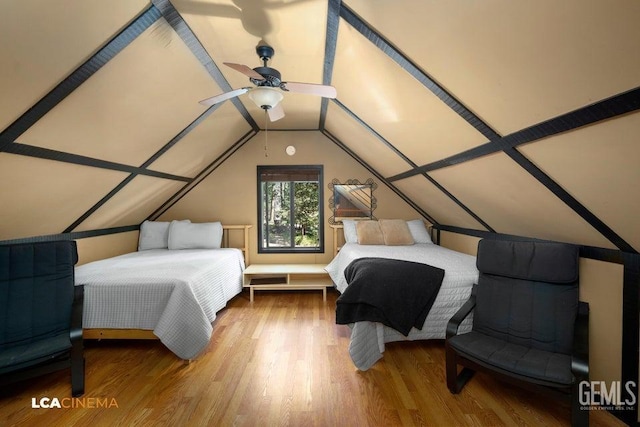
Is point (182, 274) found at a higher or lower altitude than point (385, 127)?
lower

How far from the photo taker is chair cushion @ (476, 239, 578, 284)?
6.19ft

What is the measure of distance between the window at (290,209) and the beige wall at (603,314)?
3076mm

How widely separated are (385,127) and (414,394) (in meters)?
2.17

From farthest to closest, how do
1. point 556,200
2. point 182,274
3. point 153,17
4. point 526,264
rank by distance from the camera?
point 182,274
point 526,264
point 556,200
point 153,17

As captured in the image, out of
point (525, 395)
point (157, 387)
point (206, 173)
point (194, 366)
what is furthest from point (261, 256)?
point (525, 395)

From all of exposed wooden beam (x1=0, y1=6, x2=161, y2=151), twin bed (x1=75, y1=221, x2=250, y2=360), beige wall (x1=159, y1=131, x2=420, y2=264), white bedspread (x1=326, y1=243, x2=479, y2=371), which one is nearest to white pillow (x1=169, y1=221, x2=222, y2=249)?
beige wall (x1=159, y1=131, x2=420, y2=264)

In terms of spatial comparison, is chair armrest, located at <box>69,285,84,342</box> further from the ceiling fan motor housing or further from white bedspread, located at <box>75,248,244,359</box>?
the ceiling fan motor housing

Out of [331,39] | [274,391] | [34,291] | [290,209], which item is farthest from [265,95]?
[290,209]

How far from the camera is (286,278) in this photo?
4070 mm

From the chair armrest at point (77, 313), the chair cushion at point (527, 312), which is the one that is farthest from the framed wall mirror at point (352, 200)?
the chair armrest at point (77, 313)

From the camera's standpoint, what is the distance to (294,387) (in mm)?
1974

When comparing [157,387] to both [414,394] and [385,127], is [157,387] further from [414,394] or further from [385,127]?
[385,127]

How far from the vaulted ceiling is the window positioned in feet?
5.06

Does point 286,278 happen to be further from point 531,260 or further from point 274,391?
point 531,260
